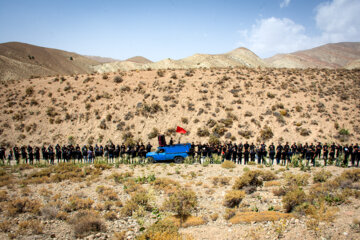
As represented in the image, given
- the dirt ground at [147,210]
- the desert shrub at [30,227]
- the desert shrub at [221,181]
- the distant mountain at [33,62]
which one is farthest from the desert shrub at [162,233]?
the distant mountain at [33,62]

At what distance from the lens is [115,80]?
39438 mm

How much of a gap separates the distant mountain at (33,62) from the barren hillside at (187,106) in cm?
3807

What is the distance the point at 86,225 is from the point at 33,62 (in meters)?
97.7

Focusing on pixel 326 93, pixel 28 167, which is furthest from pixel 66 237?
pixel 326 93

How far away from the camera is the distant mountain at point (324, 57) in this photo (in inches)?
4679

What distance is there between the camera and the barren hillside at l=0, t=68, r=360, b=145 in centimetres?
2875

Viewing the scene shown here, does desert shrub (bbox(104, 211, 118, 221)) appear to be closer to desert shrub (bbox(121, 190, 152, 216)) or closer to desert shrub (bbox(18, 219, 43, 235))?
desert shrub (bbox(121, 190, 152, 216))

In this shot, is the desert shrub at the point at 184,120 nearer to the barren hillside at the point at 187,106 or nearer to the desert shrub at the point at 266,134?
the barren hillside at the point at 187,106

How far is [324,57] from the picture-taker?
143 m

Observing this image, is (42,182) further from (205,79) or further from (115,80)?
(205,79)

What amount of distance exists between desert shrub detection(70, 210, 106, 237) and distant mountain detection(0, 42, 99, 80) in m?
74.2

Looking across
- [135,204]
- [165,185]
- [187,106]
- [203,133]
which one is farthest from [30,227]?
[187,106]

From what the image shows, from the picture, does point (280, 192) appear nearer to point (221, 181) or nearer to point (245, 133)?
point (221, 181)

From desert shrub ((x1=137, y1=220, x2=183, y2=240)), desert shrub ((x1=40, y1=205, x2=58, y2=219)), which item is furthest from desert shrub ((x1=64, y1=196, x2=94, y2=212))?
desert shrub ((x1=137, y1=220, x2=183, y2=240))
